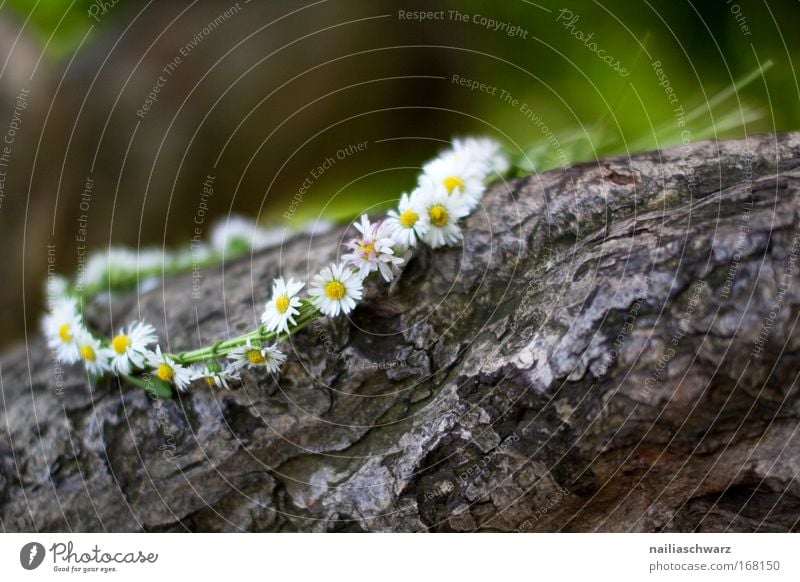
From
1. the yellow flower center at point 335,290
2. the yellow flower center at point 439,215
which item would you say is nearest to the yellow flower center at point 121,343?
the yellow flower center at point 335,290

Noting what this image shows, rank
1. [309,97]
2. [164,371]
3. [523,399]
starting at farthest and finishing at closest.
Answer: [309,97] < [164,371] < [523,399]

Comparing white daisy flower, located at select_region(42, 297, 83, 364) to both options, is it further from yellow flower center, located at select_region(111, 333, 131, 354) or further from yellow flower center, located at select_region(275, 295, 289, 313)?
yellow flower center, located at select_region(275, 295, 289, 313)

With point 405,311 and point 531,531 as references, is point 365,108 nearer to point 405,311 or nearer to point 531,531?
point 405,311
